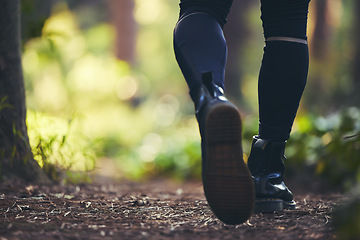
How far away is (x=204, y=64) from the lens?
1569 millimetres

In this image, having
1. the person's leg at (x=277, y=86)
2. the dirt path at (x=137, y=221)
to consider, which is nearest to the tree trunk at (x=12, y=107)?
the dirt path at (x=137, y=221)

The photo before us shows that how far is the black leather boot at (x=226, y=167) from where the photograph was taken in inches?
56.9

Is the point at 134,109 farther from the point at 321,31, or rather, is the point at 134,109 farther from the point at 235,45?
the point at 321,31

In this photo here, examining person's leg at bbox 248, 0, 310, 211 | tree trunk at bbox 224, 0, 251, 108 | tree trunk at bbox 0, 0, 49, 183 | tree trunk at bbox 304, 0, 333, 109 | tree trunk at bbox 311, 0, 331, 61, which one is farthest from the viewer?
tree trunk at bbox 224, 0, 251, 108

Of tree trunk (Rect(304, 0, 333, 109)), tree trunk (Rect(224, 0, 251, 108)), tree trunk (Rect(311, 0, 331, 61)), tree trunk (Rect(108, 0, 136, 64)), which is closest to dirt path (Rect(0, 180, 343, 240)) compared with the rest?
tree trunk (Rect(304, 0, 333, 109))

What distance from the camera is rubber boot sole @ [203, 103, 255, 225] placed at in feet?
4.74

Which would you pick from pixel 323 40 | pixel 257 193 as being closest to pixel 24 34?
pixel 257 193

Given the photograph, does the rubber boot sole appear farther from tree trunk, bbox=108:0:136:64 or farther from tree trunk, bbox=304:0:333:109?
tree trunk, bbox=108:0:136:64

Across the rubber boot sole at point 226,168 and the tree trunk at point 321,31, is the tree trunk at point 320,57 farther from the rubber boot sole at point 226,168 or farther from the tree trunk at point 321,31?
the rubber boot sole at point 226,168

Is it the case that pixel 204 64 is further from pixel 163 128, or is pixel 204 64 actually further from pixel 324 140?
pixel 163 128

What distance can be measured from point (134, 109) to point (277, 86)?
9.05m

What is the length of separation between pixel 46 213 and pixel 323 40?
921 centimetres

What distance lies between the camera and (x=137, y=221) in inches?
63.7

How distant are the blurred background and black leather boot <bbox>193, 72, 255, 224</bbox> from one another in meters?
0.50
